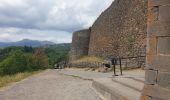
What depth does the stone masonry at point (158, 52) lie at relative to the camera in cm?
689

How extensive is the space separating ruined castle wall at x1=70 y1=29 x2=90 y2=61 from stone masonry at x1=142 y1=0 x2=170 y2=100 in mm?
41179

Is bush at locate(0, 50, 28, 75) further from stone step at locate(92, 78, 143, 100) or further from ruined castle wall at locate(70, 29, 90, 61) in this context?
stone step at locate(92, 78, 143, 100)

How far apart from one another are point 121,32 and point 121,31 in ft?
0.37

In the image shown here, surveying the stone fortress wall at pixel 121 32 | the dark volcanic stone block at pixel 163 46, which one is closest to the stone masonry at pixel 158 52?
the dark volcanic stone block at pixel 163 46

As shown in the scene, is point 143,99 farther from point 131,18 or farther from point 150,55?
point 131,18

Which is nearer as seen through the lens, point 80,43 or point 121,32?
point 121,32

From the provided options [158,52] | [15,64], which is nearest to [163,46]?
[158,52]

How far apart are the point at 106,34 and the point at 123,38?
6841 millimetres

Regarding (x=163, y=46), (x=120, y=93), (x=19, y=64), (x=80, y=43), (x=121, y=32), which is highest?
(x=121, y=32)

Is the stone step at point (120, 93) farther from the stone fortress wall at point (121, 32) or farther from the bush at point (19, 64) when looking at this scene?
the bush at point (19, 64)

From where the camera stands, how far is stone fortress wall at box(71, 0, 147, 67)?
90.6 ft

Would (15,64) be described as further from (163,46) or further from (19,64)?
(163,46)

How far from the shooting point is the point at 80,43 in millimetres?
49031

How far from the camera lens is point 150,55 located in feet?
23.8
